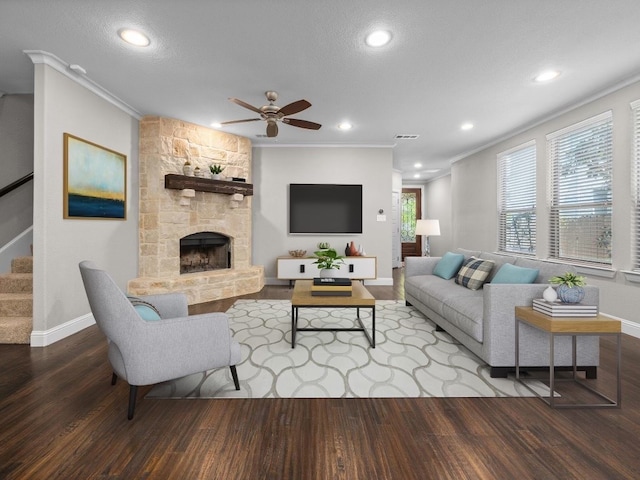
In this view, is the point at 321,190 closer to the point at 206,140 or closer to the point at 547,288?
the point at 206,140

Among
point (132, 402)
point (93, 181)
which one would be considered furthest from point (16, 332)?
point (132, 402)

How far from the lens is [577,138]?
3.86 meters

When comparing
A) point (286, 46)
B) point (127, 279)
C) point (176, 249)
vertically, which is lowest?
point (127, 279)

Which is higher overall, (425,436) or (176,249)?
(176,249)

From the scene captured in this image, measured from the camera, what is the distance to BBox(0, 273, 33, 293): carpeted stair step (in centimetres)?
331

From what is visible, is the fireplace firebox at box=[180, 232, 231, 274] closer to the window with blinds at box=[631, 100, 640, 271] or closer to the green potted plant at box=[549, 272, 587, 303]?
the green potted plant at box=[549, 272, 587, 303]

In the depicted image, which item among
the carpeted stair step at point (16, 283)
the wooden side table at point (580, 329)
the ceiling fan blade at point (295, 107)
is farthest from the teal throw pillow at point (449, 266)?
the carpeted stair step at point (16, 283)

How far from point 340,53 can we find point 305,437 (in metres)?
2.90

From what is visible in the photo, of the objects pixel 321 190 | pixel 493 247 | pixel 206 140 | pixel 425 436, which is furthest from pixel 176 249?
pixel 493 247

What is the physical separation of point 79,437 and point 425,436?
1803 mm

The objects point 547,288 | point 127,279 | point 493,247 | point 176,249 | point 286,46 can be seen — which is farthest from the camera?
point 493,247

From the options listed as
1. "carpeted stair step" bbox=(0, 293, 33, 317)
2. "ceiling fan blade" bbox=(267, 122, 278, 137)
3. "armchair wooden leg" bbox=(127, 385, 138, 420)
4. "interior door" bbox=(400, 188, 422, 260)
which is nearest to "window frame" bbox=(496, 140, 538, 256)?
"ceiling fan blade" bbox=(267, 122, 278, 137)

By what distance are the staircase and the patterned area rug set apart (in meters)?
1.85

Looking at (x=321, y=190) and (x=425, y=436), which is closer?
(x=425, y=436)
